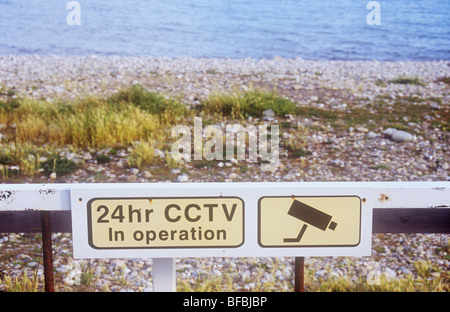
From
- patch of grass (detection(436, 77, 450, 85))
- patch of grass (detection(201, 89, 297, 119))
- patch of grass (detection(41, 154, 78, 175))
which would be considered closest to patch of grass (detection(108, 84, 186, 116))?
patch of grass (detection(201, 89, 297, 119))

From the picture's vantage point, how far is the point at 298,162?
6922 millimetres

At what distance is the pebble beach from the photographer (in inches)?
163

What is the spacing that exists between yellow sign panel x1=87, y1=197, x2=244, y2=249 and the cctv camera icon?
0.17 meters

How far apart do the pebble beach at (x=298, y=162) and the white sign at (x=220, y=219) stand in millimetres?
2185

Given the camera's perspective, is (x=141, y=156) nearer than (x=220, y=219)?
No

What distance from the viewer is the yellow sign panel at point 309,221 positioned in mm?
1671

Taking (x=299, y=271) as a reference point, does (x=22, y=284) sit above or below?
below

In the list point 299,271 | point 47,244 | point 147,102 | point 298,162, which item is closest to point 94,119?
point 147,102

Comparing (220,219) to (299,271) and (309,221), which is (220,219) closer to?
(309,221)

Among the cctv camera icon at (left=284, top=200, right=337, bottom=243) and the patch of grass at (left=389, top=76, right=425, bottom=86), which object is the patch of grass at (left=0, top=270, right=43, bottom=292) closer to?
the cctv camera icon at (left=284, top=200, right=337, bottom=243)

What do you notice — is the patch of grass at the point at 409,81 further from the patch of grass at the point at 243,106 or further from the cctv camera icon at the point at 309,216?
the cctv camera icon at the point at 309,216

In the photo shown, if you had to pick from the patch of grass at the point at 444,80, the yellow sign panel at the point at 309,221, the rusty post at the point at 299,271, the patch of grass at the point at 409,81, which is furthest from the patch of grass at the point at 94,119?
the patch of grass at the point at 444,80

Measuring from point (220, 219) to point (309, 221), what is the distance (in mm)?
295
